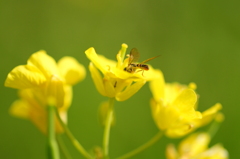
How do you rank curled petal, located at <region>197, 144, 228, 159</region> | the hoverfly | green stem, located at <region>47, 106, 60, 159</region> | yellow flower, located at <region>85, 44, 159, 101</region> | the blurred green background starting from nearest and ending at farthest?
green stem, located at <region>47, 106, 60, 159</region>, yellow flower, located at <region>85, 44, 159, 101</region>, the hoverfly, curled petal, located at <region>197, 144, 228, 159</region>, the blurred green background

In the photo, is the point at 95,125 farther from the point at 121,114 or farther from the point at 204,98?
the point at 204,98

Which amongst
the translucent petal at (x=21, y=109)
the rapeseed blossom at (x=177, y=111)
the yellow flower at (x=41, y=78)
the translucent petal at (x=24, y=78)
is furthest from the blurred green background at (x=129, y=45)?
the translucent petal at (x=24, y=78)

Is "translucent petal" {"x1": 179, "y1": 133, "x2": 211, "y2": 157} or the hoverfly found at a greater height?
the hoverfly

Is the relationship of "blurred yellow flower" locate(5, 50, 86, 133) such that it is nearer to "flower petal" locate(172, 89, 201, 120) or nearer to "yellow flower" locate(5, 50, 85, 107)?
"yellow flower" locate(5, 50, 85, 107)

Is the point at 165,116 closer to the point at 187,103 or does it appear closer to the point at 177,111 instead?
the point at 177,111

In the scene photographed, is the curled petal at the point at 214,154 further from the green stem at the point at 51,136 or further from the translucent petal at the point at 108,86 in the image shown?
the green stem at the point at 51,136

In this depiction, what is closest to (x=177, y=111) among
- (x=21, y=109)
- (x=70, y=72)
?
(x=70, y=72)

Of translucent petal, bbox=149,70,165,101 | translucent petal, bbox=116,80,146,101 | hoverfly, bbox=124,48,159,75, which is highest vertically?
hoverfly, bbox=124,48,159,75

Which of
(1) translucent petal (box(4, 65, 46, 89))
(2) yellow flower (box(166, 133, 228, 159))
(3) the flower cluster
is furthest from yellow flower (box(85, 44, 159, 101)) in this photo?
(2) yellow flower (box(166, 133, 228, 159))
